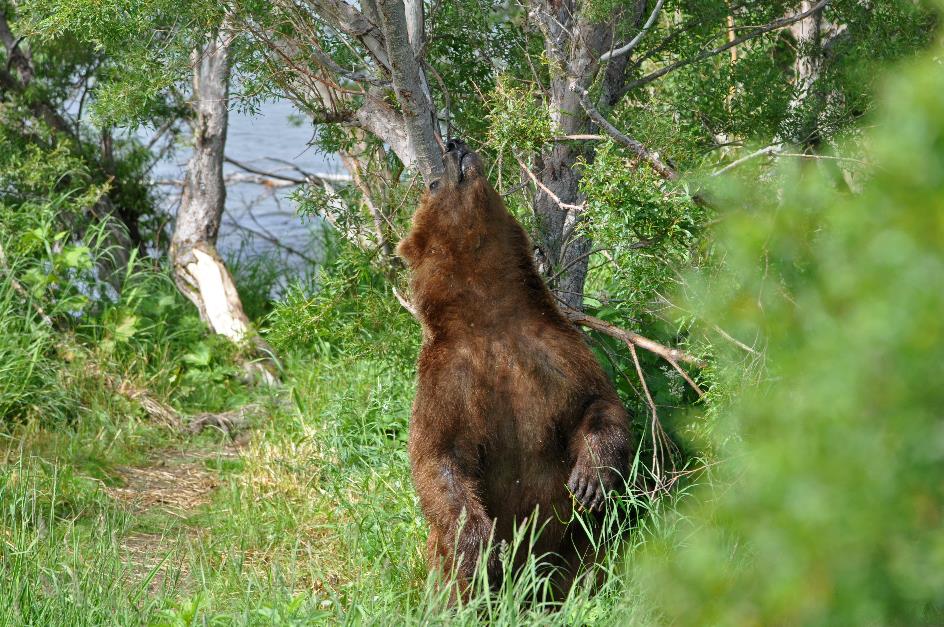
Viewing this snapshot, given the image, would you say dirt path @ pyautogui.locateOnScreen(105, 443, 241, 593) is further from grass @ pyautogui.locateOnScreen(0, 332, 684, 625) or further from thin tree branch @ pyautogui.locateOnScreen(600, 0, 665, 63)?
thin tree branch @ pyautogui.locateOnScreen(600, 0, 665, 63)

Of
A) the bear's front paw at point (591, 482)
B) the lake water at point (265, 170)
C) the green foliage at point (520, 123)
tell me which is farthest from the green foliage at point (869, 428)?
the lake water at point (265, 170)

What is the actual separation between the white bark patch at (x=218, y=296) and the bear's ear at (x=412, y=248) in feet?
13.4

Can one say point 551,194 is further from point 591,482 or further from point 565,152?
point 591,482

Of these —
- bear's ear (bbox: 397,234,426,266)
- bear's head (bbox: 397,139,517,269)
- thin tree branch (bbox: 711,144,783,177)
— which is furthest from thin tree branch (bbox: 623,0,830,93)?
bear's ear (bbox: 397,234,426,266)

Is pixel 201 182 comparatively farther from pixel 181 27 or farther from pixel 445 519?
pixel 445 519

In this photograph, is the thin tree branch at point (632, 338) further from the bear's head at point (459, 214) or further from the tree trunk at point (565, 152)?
the bear's head at point (459, 214)

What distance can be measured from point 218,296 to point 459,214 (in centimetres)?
466

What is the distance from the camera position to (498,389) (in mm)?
4168

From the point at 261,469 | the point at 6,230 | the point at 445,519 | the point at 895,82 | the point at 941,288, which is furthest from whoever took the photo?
the point at 6,230

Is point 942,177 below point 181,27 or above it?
below

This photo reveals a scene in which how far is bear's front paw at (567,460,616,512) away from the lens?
4.06 m

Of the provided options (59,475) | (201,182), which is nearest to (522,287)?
(59,475)

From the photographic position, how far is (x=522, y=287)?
14.0 feet

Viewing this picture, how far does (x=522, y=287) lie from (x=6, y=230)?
524cm
